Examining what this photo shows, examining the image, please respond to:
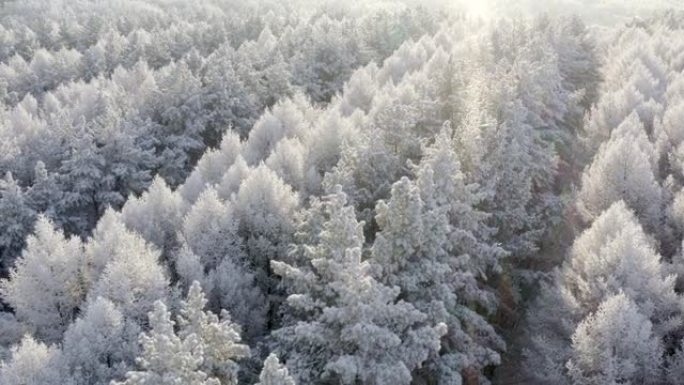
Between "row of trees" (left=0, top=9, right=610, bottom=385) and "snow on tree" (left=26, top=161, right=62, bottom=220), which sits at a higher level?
"snow on tree" (left=26, top=161, right=62, bottom=220)

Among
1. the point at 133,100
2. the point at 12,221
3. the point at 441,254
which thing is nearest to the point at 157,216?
the point at 12,221

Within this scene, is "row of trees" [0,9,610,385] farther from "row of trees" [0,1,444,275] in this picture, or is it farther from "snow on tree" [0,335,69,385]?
"row of trees" [0,1,444,275]

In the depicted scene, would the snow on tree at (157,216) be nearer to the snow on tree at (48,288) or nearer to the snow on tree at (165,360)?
the snow on tree at (48,288)

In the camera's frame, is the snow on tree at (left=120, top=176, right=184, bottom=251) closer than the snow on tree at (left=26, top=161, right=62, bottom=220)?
Yes

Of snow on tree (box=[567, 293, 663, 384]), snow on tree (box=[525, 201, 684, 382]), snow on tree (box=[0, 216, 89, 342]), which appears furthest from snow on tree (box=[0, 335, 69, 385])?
snow on tree (box=[525, 201, 684, 382])

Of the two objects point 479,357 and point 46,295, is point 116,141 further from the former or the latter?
point 479,357

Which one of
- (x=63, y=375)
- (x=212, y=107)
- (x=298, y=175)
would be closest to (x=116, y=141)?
(x=212, y=107)

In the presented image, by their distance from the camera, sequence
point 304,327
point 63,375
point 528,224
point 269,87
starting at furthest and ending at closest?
1. point 269,87
2. point 528,224
3. point 63,375
4. point 304,327
